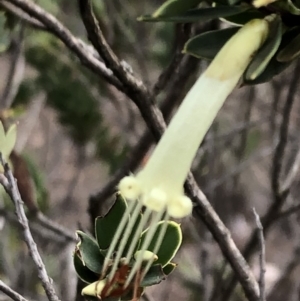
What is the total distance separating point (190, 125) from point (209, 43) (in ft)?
0.19

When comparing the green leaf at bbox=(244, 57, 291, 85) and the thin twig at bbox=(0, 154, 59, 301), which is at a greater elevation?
the green leaf at bbox=(244, 57, 291, 85)

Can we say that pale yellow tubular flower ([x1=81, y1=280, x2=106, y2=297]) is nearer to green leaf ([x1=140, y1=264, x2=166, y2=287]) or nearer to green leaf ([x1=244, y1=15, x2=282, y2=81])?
green leaf ([x1=140, y1=264, x2=166, y2=287])

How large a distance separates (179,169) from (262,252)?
21 centimetres

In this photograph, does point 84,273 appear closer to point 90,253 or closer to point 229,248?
point 90,253

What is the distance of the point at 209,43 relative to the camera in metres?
0.30

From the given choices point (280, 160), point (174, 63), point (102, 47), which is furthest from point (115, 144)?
point (102, 47)

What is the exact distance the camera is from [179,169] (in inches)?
10.6

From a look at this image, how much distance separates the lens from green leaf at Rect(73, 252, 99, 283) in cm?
37

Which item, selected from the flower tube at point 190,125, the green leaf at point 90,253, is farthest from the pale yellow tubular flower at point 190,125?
the green leaf at point 90,253

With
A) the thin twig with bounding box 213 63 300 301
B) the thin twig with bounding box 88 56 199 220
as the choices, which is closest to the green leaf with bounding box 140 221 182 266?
the thin twig with bounding box 88 56 199 220

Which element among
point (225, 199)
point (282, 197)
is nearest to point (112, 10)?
point (225, 199)

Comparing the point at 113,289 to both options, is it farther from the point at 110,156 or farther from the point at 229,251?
the point at 110,156

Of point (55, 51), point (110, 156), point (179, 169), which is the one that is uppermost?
point (179, 169)

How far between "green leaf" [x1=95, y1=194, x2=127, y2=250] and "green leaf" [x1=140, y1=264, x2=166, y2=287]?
0.11ft
